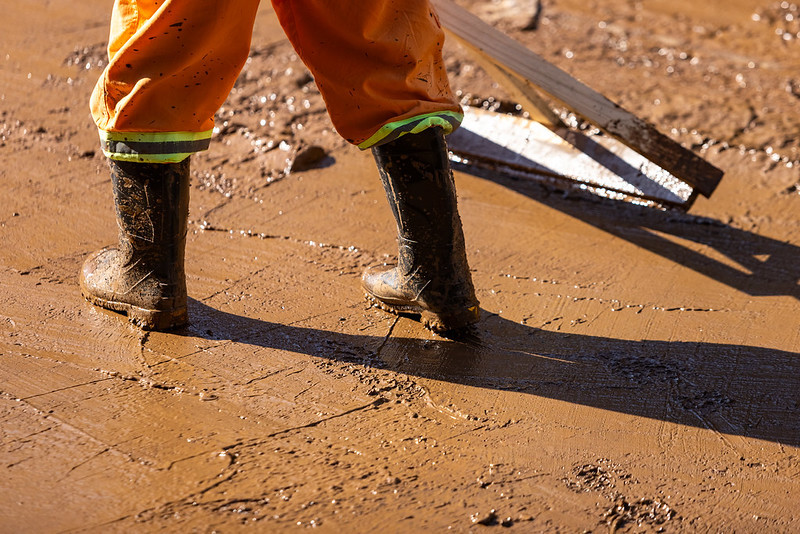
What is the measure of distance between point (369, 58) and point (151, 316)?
33.0 inches

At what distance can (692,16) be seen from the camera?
172 inches

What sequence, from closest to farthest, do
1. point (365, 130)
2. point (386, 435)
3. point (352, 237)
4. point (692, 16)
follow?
point (386, 435) → point (365, 130) → point (352, 237) → point (692, 16)

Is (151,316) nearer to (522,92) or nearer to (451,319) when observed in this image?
(451,319)

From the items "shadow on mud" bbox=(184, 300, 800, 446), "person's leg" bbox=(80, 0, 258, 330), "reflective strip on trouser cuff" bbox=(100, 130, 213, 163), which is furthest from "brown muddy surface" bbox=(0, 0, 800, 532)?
"reflective strip on trouser cuff" bbox=(100, 130, 213, 163)

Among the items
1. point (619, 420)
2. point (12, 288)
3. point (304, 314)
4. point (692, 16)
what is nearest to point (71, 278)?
point (12, 288)

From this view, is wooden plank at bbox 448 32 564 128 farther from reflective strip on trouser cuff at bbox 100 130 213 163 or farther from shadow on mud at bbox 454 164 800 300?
reflective strip on trouser cuff at bbox 100 130 213 163

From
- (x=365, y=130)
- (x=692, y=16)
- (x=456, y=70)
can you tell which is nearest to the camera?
(x=365, y=130)

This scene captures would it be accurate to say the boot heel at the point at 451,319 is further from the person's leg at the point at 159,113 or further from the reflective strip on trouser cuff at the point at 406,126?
the person's leg at the point at 159,113

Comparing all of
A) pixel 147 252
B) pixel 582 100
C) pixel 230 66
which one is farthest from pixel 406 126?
pixel 582 100

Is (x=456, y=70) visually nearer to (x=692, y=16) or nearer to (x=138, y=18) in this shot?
(x=692, y=16)

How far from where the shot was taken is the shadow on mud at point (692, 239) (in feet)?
8.04

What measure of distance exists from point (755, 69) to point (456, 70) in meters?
1.40

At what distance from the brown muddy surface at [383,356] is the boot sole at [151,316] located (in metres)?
0.03

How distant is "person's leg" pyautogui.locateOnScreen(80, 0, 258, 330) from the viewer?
1.78m
